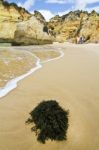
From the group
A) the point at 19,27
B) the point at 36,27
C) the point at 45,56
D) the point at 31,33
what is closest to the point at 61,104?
the point at 45,56

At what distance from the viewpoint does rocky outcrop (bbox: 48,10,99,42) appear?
162 feet

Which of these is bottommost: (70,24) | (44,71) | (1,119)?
(70,24)

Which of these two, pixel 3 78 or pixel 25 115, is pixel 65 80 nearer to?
pixel 3 78

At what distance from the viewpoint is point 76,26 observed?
5541 cm

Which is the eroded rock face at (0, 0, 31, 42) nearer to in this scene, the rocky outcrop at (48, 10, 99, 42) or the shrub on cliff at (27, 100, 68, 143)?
the rocky outcrop at (48, 10, 99, 42)

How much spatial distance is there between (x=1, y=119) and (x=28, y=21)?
109ft

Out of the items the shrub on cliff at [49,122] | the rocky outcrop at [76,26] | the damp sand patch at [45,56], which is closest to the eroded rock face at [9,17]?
the rocky outcrop at [76,26]

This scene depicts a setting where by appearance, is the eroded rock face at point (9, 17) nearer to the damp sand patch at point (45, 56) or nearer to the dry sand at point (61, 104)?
the damp sand patch at point (45, 56)

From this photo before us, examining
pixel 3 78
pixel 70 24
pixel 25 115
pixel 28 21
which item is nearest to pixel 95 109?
pixel 25 115

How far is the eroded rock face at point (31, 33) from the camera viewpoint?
34.6 meters

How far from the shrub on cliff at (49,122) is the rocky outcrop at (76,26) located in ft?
142

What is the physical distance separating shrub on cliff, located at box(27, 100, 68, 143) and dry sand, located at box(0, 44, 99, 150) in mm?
89

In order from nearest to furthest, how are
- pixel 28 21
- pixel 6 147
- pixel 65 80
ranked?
pixel 6 147, pixel 65 80, pixel 28 21

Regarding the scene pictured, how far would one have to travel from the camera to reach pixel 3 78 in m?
8.96
